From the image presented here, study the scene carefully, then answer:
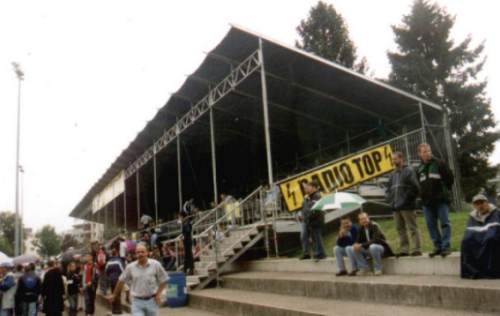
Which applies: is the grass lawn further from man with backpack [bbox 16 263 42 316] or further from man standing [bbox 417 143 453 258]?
man with backpack [bbox 16 263 42 316]

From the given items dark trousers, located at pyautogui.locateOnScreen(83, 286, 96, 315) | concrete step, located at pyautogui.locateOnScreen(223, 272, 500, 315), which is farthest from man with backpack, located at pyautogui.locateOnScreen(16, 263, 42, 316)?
concrete step, located at pyautogui.locateOnScreen(223, 272, 500, 315)

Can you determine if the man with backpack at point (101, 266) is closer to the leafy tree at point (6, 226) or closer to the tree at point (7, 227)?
the tree at point (7, 227)

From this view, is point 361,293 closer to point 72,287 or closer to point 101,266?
point 72,287

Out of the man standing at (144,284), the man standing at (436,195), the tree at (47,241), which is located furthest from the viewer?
the tree at (47,241)

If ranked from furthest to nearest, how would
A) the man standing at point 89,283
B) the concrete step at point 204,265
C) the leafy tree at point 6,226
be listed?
the leafy tree at point 6,226 → the concrete step at point 204,265 → the man standing at point 89,283

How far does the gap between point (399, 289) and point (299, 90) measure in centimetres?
→ 1047

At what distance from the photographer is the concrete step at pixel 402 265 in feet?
23.8

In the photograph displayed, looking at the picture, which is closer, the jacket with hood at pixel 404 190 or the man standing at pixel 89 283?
the jacket with hood at pixel 404 190

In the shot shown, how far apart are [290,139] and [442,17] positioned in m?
14.4

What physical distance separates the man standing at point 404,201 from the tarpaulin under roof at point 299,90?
6.46m

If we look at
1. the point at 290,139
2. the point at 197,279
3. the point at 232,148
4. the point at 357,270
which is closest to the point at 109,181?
the point at 232,148

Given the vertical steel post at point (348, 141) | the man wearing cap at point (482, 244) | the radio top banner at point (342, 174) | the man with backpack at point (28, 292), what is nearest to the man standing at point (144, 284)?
the man wearing cap at point (482, 244)

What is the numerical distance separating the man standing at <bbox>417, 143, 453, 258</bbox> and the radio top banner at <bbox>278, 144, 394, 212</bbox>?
502cm

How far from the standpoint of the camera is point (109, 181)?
1503 inches
